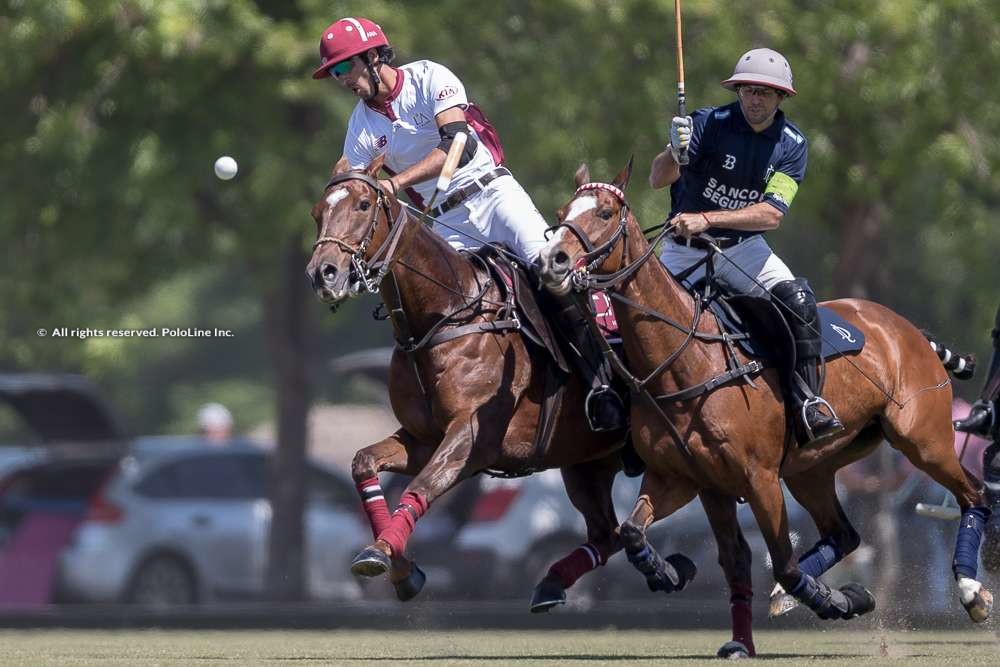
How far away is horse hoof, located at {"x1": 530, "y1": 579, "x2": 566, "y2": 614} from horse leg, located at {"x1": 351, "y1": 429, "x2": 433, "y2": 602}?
646 millimetres

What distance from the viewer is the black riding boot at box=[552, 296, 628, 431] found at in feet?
33.4

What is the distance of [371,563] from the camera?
30.0 ft

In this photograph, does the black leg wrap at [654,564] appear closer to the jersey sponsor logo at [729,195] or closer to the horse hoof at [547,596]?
the horse hoof at [547,596]

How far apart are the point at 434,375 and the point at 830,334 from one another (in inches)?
82.2

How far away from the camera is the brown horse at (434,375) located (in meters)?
9.52

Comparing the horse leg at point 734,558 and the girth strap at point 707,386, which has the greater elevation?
the girth strap at point 707,386

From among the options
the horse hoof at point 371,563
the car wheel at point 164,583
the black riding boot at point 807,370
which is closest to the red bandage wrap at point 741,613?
the black riding boot at point 807,370

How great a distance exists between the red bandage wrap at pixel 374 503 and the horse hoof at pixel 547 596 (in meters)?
0.97

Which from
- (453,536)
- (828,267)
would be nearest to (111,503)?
(453,536)

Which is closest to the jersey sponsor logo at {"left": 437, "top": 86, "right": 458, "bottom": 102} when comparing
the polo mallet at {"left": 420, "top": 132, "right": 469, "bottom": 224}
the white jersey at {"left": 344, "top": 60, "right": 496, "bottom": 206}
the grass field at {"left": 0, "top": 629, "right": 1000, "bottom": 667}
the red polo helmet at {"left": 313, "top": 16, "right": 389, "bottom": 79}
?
the white jersey at {"left": 344, "top": 60, "right": 496, "bottom": 206}

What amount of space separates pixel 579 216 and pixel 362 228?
3.43ft

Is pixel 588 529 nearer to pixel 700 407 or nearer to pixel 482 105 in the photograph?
pixel 700 407

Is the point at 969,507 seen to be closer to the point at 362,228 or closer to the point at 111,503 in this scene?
the point at 362,228

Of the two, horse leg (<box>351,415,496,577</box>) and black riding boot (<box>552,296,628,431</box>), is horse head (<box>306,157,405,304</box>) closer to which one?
horse leg (<box>351,415,496,577</box>)
